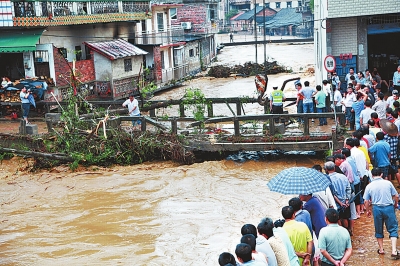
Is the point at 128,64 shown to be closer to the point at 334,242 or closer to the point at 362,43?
the point at 362,43

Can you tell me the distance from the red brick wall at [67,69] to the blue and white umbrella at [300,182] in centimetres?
1910

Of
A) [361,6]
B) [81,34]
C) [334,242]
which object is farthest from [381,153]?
[81,34]

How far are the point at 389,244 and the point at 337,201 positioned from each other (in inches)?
54.0

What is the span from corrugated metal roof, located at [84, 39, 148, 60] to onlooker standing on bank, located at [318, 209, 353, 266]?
84.4 feet

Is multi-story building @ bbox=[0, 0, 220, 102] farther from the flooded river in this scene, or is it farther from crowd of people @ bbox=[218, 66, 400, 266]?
crowd of people @ bbox=[218, 66, 400, 266]

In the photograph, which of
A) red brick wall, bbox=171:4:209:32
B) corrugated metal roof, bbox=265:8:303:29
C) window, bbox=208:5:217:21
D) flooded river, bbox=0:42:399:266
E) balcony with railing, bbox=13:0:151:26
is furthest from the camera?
corrugated metal roof, bbox=265:8:303:29

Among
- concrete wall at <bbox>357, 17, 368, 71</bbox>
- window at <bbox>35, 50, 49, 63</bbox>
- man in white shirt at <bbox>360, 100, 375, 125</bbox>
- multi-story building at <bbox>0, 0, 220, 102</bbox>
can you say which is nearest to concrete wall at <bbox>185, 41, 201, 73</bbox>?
multi-story building at <bbox>0, 0, 220, 102</bbox>

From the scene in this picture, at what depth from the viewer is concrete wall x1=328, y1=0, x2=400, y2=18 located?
21.5 meters

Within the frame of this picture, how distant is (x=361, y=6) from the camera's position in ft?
70.9

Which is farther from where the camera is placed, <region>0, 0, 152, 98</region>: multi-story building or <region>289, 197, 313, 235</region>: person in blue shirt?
<region>0, 0, 152, 98</region>: multi-story building

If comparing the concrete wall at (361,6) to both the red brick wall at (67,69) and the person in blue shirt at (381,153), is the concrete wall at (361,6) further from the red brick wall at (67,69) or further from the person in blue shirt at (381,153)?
the red brick wall at (67,69)

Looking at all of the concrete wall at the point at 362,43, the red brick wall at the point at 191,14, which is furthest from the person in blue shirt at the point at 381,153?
the red brick wall at the point at 191,14

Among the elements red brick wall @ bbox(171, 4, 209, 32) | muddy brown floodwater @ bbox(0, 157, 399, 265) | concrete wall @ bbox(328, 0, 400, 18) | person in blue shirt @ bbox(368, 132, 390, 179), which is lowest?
muddy brown floodwater @ bbox(0, 157, 399, 265)

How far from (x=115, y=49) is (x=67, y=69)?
18.5 feet
